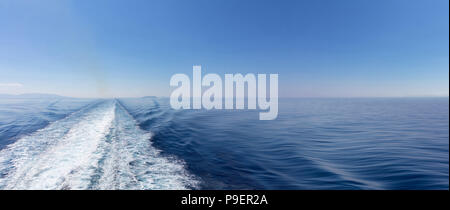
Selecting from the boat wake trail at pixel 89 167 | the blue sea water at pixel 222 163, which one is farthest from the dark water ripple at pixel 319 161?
the boat wake trail at pixel 89 167

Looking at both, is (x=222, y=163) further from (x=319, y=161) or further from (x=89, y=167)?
(x=89, y=167)

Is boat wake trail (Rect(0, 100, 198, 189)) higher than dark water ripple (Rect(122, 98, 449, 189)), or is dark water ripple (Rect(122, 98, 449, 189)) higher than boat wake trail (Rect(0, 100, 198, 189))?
boat wake trail (Rect(0, 100, 198, 189))

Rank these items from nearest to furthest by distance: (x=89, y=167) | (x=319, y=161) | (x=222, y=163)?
(x=89, y=167) → (x=222, y=163) → (x=319, y=161)

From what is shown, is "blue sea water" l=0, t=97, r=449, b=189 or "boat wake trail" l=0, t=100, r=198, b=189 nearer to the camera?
"boat wake trail" l=0, t=100, r=198, b=189

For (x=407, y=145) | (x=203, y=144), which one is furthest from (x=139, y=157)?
(x=407, y=145)

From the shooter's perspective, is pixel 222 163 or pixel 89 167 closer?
pixel 89 167

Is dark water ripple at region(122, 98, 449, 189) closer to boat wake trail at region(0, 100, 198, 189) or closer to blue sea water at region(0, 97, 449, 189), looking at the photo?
blue sea water at region(0, 97, 449, 189)

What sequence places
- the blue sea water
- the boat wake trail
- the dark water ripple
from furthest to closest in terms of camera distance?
1. the dark water ripple
2. the blue sea water
3. the boat wake trail

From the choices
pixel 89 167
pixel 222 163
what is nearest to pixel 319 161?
pixel 222 163

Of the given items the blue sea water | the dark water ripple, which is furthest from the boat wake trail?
the dark water ripple

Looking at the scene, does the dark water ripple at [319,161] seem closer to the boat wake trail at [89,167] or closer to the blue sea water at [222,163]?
the blue sea water at [222,163]

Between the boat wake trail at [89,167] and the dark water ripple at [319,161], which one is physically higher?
the boat wake trail at [89,167]

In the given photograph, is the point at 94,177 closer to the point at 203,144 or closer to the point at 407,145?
the point at 203,144

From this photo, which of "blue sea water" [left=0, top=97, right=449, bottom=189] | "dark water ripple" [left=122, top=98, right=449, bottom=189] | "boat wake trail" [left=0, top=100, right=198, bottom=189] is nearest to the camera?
"boat wake trail" [left=0, top=100, right=198, bottom=189]
